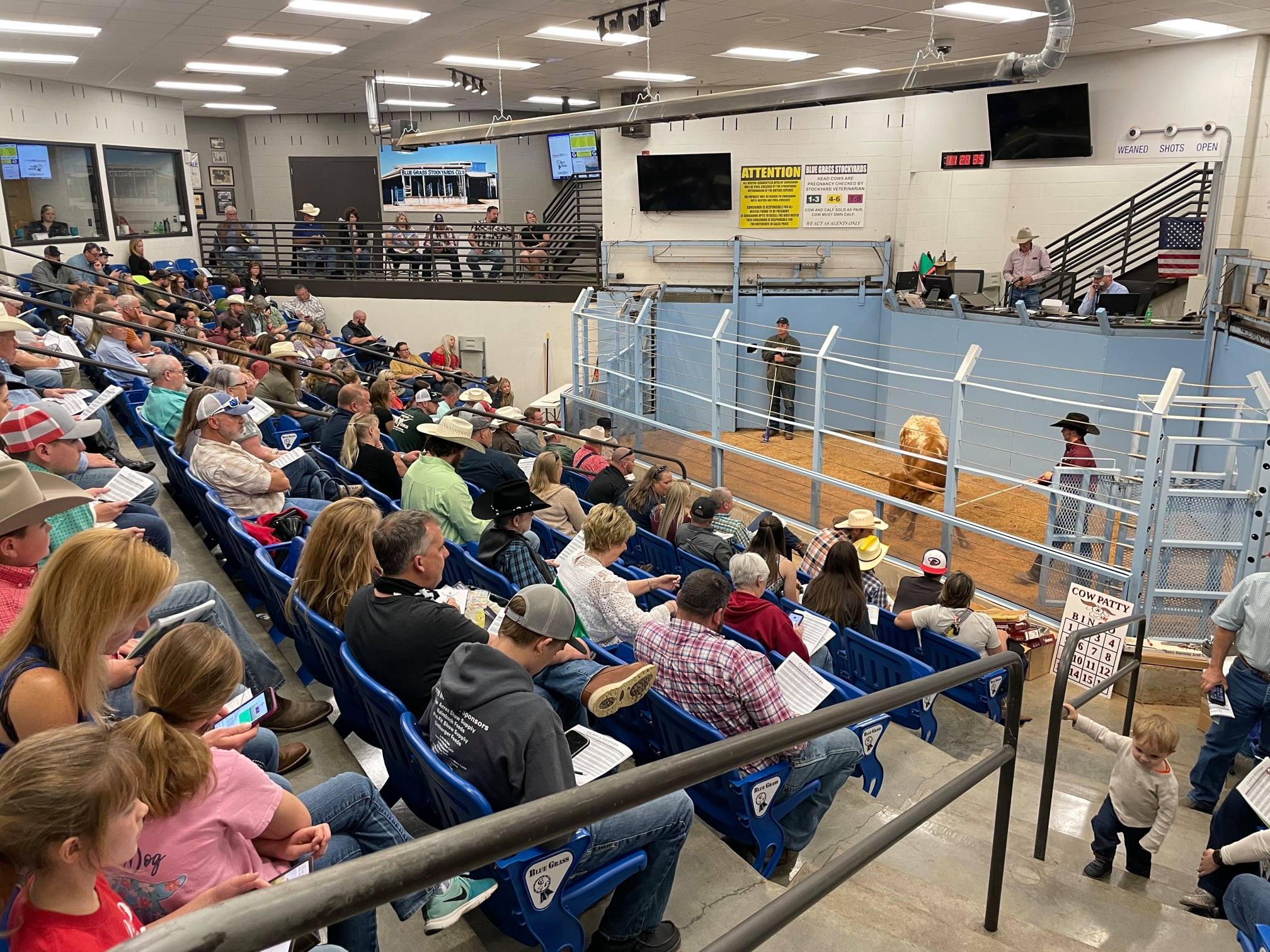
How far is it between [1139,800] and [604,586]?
221 cm

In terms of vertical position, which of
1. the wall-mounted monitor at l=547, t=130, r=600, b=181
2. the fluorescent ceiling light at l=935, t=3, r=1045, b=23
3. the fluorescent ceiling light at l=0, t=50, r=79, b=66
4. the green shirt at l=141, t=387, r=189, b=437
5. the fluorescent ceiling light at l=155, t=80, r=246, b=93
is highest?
the fluorescent ceiling light at l=155, t=80, r=246, b=93

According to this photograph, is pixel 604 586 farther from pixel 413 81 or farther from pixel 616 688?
pixel 413 81

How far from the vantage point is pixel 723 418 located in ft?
41.8

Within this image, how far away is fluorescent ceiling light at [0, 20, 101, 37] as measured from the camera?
29.2 feet

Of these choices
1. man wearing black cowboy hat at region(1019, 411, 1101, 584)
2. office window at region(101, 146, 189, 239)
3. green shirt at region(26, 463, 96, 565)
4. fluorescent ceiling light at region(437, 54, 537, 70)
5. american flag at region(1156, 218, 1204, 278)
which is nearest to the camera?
green shirt at region(26, 463, 96, 565)

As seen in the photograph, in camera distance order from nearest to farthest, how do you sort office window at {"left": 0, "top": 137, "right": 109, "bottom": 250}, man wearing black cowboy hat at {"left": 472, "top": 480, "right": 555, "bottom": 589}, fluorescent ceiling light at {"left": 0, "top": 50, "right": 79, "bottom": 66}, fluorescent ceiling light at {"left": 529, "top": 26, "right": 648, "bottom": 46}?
1. man wearing black cowboy hat at {"left": 472, "top": 480, "right": 555, "bottom": 589}
2. fluorescent ceiling light at {"left": 529, "top": 26, "right": 648, "bottom": 46}
3. fluorescent ceiling light at {"left": 0, "top": 50, "right": 79, "bottom": 66}
4. office window at {"left": 0, "top": 137, "right": 109, "bottom": 250}

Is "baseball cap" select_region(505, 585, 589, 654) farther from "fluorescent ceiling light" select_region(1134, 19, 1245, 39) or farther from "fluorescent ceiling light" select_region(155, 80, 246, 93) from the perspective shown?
"fluorescent ceiling light" select_region(155, 80, 246, 93)

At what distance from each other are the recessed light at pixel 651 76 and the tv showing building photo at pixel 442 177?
5647mm

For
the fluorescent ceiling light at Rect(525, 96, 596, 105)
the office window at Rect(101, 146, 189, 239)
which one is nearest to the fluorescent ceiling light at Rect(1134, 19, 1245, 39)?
the fluorescent ceiling light at Rect(525, 96, 596, 105)

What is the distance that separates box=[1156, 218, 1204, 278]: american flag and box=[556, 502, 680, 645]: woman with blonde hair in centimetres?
896

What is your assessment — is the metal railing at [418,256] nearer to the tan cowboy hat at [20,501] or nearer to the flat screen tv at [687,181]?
the flat screen tv at [687,181]

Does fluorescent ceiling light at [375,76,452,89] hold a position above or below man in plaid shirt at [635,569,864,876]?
above

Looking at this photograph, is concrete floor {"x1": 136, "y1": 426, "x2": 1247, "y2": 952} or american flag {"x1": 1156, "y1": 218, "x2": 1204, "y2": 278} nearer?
concrete floor {"x1": 136, "y1": 426, "x2": 1247, "y2": 952}

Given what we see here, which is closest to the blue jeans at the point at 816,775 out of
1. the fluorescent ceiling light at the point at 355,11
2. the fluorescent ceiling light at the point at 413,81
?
the fluorescent ceiling light at the point at 355,11
